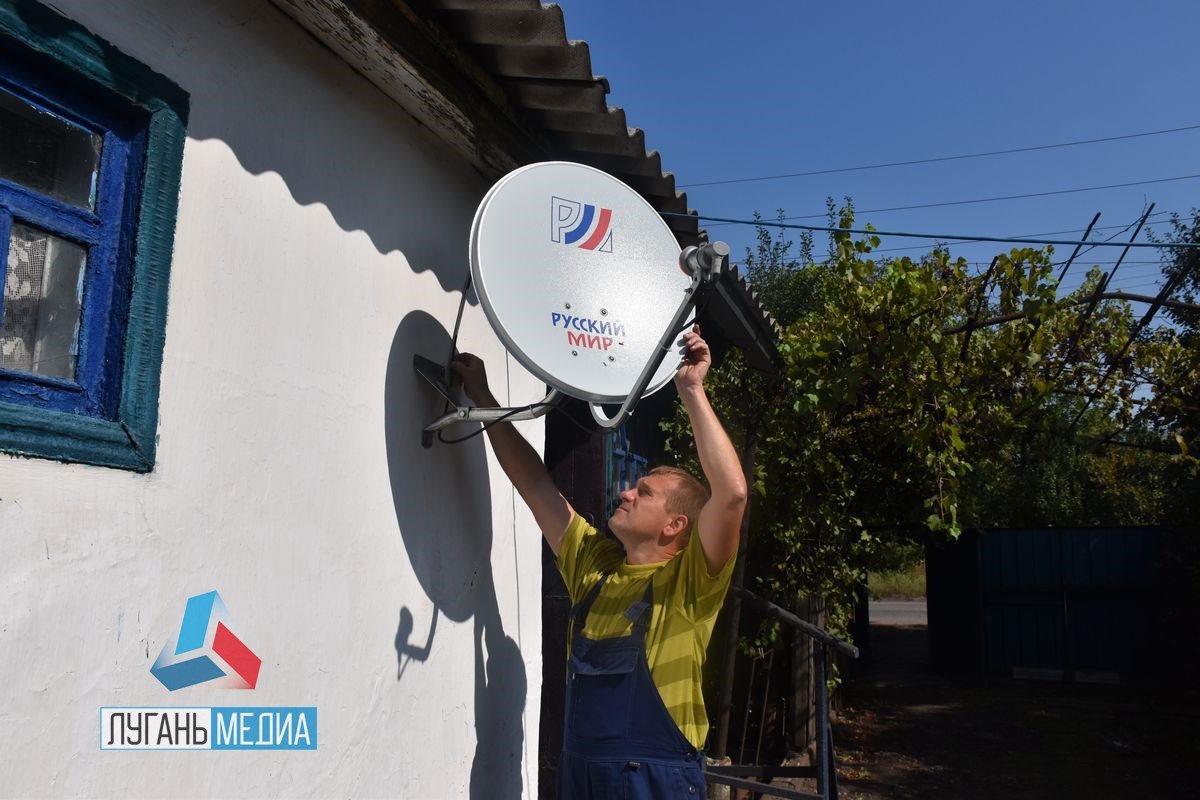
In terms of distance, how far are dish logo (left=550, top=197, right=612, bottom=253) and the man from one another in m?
0.38

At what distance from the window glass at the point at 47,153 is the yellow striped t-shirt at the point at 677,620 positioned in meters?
1.57

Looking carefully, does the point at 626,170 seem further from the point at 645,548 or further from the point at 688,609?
A: the point at 688,609

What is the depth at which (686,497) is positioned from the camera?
9.14ft

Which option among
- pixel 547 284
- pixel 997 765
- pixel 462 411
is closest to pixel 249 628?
pixel 462 411

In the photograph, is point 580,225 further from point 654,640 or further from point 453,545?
point 654,640

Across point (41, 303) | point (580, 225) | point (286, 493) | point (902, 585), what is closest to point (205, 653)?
point (286, 493)

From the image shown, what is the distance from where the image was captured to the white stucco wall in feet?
5.40

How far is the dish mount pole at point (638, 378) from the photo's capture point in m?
2.21

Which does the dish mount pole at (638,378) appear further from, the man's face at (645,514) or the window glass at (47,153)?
the window glass at (47,153)

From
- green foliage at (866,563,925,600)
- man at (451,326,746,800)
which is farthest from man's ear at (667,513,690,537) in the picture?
green foliage at (866,563,925,600)

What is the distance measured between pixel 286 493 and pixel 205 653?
1.28 feet

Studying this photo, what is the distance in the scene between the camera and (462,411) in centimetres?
262

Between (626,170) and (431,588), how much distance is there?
1.57 metres

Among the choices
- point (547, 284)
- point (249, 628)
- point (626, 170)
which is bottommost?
point (249, 628)
